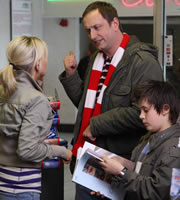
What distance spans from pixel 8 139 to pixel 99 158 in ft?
1.65

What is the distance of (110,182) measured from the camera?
213 cm

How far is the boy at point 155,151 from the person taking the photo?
6.07 feet

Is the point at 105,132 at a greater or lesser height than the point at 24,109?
lesser

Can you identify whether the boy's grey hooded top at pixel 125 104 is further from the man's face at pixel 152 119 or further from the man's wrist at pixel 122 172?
the man's wrist at pixel 122 172

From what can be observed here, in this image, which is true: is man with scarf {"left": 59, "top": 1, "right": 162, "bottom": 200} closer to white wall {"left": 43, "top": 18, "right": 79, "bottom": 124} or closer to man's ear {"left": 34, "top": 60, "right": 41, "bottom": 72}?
man's ear {"left": 34, "top": 60, "right": 41, "bottom": 72}

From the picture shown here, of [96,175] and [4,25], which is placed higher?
[4,25]

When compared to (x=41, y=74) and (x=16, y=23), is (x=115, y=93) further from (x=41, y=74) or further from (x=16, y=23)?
(x=16, y=23)

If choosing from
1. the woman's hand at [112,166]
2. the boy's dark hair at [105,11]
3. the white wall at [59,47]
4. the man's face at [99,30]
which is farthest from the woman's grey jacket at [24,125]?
the white wall at [59,47]

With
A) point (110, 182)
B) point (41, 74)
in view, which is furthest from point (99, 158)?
point (41, 74)

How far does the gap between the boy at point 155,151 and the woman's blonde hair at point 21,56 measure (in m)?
0.56

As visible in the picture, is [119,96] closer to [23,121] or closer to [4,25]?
[23,121]

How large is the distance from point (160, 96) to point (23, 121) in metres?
0.68

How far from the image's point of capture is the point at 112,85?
2.42 metres

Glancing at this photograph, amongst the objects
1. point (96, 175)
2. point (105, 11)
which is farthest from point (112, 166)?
point (105, 11)
